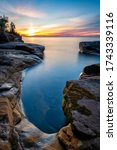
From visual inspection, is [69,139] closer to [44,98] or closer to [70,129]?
[70,129]

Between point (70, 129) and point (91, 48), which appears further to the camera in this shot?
point (91, 48)

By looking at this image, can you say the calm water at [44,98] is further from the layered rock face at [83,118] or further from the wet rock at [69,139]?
the wet rock at [69,139]

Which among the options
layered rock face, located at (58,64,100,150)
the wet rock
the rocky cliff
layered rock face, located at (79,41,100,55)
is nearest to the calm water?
the rocky cliff

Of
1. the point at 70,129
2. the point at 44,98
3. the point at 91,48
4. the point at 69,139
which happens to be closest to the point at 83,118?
the point at 70,129

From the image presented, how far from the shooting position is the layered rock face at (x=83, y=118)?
371 inches

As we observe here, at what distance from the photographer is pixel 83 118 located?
10625mm

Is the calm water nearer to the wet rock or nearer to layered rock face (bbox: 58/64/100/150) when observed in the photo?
layered rock face (bbox: 58/64/100/150)

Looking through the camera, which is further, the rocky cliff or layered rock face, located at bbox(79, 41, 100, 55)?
layered rock face, located at bbox(79, 41, 100, 55)

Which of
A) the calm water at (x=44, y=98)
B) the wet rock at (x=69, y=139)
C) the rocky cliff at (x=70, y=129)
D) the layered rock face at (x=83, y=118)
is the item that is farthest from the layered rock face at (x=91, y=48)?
the wet rock at (x=69, y=139)

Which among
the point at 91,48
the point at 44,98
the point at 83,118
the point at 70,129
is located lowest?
the point at 44,98

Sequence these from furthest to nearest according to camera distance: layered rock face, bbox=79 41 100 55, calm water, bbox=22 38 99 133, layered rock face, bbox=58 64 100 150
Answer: layered rock face, bbox=79 41 100 55 → calm water, bbox=22 38 99 133 → layered rock face, bbox=58 64 100 150

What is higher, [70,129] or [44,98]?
[70,129]

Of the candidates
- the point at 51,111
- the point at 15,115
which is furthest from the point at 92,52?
the point at 15,115

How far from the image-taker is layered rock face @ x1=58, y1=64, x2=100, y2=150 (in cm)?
941
